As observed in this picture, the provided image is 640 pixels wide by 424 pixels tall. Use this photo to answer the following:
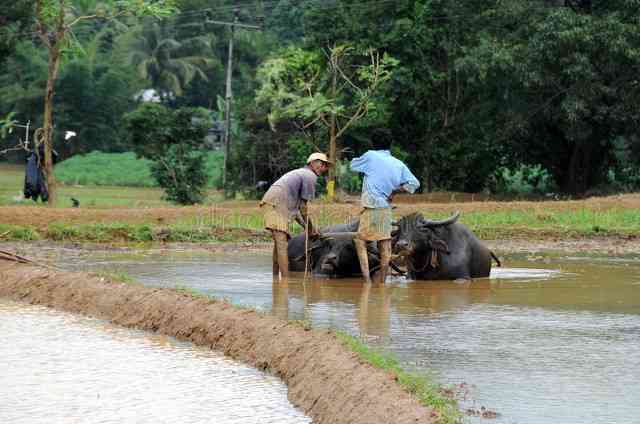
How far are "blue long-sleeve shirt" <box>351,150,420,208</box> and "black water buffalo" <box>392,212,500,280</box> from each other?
81cm

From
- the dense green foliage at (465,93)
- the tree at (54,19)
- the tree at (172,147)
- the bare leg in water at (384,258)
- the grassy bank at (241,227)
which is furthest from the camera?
the tree at (172,147)

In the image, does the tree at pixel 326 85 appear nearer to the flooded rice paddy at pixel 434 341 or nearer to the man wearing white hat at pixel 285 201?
the flooded rice paddy at pixel 434 341

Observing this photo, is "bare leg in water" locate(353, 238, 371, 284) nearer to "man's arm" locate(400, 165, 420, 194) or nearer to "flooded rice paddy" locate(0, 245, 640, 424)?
"flooded rice paddy" locate(0, 245, 640, 424)

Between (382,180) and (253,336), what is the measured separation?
15.0 feet

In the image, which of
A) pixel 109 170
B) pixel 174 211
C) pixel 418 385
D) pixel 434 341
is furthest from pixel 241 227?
pixel 109 170

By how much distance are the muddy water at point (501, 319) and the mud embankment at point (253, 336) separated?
568mm

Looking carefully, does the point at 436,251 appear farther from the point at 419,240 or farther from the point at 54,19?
the point at 54,19

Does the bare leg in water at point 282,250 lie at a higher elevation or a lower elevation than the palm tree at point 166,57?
lower

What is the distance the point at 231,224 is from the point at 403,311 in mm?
10028

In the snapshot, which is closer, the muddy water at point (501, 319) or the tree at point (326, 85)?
the muddy water at point (501, 319)

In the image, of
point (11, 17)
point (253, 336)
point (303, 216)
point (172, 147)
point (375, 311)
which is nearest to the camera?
point (253, 336)

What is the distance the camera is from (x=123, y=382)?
28.0 ft

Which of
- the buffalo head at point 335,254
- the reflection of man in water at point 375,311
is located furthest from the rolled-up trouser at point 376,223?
the buffalo head at point 335,254

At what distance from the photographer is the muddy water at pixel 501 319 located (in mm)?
7441
